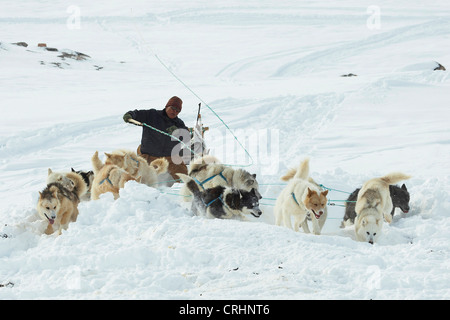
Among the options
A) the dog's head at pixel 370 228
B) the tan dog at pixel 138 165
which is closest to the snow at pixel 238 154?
the dog's head at pixel 370 228

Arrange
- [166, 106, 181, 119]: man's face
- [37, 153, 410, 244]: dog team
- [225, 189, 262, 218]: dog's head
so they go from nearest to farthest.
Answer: [37, 153, 410, 244]: dog team < [225, 189, 262, 218]: dog's head < [166, 106, 181, 119]: man's face

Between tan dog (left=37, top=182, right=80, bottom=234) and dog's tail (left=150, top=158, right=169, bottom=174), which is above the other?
dog's tail (left=150, top=158, right=169, bottom=174)

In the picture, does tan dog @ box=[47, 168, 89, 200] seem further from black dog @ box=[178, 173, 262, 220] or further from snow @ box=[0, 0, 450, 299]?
black dog @ box=[178, 173, 262, 220]

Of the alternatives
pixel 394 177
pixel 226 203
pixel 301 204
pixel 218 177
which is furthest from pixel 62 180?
pixel 394 177

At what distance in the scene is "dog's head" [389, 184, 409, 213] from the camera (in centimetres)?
556

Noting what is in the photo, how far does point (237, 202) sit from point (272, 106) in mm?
8355

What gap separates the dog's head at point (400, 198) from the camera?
556 centimetres

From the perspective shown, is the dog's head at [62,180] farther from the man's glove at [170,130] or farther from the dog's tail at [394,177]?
the dog's tail at [394,177]

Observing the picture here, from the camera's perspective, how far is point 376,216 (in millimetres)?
4734

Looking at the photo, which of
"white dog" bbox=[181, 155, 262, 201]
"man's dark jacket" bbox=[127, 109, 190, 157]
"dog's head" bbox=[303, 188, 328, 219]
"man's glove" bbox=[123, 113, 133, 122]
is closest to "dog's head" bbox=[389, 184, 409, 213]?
"dog's head" bbox=[303, 188, 328, 219]

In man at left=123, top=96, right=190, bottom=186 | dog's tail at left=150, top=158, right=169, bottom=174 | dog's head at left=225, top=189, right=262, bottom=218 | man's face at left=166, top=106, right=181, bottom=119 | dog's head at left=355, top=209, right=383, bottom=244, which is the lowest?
dog's head at left=355, top=209, right=383, bottom=244

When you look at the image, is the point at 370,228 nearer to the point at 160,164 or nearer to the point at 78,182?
the point at 160,164

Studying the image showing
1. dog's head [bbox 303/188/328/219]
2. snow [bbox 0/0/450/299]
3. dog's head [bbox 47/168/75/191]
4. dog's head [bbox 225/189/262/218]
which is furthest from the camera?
dog's head [bbox 47/168/75/191]

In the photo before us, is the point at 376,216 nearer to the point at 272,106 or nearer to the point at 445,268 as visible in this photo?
the point at 445,268
